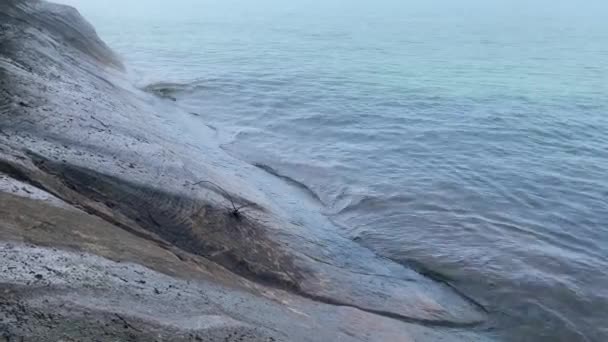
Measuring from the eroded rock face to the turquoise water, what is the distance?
1.07 meters

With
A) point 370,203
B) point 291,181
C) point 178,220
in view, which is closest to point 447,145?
point 370,203

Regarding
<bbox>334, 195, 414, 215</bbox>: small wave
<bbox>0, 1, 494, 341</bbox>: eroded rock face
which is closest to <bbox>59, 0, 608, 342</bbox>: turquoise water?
<bbox>334, 195, 414, 215</bbox>: small wave

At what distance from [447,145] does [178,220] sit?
9143 mm

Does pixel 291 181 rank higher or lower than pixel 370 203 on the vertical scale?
higher

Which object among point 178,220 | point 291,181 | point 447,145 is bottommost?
point 178,220

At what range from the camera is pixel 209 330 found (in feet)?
12.7

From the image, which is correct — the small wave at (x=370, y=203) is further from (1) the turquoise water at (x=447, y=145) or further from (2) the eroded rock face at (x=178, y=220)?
(2) the eroded rock face at (x=178, y=220)

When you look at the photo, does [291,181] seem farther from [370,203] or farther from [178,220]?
[178,220]

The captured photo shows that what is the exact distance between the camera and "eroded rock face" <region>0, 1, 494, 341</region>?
4738 mm

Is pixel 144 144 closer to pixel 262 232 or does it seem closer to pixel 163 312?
pixel 262 232

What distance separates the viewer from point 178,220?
21.5ft

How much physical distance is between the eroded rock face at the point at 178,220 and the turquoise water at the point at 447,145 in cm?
107

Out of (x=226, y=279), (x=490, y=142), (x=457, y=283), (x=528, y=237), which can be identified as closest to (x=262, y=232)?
(x=226, y=279)

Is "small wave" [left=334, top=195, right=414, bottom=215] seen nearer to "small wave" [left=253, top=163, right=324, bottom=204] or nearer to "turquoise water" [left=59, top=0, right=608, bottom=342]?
"turquoise water" [left=59, top=0, right=608, bottom=342]
